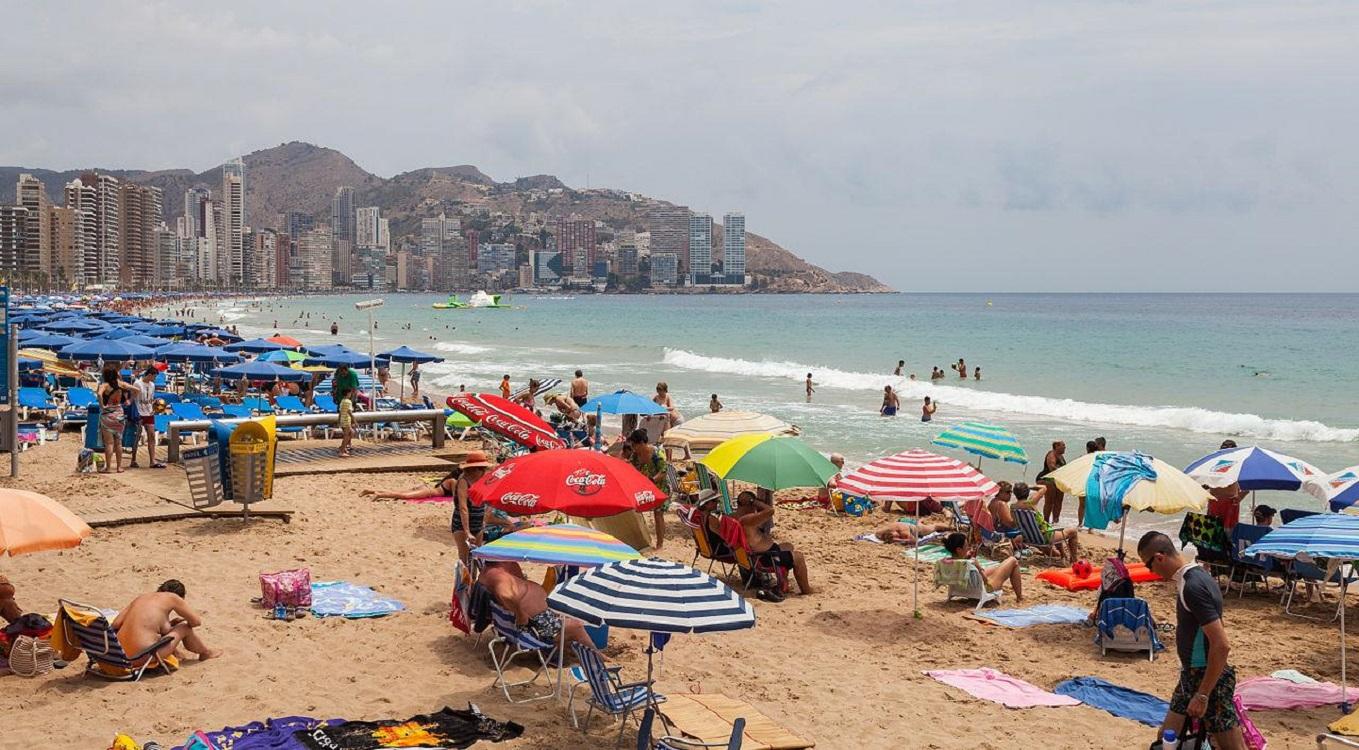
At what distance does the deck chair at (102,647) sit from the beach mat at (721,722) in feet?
9.91

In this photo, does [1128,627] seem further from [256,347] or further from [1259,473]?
[256,347]

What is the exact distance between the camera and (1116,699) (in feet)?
22.3

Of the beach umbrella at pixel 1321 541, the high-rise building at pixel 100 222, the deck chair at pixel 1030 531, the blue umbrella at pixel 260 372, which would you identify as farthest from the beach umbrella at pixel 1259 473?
the high-rise building at pixel 100 222

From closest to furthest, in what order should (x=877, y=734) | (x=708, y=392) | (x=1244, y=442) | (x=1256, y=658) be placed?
(x=877, y=734) → (x=1256, y=658) → (x=1244, y=442) → (x=708, y=392)

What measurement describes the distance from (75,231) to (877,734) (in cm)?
18258

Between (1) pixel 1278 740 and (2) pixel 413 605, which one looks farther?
(2) pixel 413 605

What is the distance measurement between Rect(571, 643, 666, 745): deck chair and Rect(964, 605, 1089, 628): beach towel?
3753 mm

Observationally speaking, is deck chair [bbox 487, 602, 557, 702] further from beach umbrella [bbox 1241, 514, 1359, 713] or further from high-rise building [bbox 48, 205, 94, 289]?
high-rise building [bbox 48, 205, 94, 289]

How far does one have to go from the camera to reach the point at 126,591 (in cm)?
826

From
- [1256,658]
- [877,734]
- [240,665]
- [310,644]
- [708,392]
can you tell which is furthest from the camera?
[708,392]

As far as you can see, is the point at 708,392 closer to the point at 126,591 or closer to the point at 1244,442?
the point at 1244,442

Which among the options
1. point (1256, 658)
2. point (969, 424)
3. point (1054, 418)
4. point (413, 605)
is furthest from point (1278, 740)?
point (1054, 418)

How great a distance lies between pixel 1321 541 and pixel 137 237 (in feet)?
676

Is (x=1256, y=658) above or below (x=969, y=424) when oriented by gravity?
below
